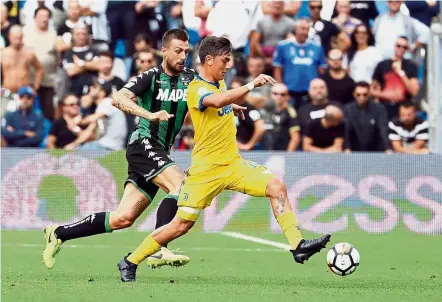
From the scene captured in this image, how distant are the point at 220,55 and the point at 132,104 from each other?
Answer: 3.56ft

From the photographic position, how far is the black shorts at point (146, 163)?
9.55m

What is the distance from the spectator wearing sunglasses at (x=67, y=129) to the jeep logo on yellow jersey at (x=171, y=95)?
25.7ft

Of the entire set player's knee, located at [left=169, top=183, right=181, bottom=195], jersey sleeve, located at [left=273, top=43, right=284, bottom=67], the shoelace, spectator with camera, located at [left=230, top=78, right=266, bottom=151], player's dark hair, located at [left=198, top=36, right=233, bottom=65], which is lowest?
spectator with camera, located at [left=230, top=78, right=266, bottom=151]

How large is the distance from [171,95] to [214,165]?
136 centimetres

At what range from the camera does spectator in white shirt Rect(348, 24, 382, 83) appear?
17.5 metres

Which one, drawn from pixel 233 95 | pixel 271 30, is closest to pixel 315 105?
pixel 271 30

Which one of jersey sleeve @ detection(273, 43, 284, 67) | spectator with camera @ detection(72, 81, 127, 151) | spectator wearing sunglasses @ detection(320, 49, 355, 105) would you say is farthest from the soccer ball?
jersey sleeve @ detection(273, 43, 284, 67)

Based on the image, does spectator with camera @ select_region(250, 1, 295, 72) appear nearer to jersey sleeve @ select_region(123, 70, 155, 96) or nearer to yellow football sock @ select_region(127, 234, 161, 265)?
jersey sleeve @ select_region(123, 70, 155, 96)

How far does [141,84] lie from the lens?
9.55 metres

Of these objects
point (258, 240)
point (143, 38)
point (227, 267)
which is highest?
point (143, 38)

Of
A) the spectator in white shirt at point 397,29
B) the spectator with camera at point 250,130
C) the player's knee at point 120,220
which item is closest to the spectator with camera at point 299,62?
the spectator with camera at point 250,130

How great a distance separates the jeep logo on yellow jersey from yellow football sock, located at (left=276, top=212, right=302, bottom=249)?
6.08ft

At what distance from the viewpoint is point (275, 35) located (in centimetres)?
1773

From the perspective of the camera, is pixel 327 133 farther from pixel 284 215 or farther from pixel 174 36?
pixel 284 215
